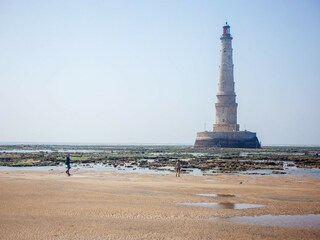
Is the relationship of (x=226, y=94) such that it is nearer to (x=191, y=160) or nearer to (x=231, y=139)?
(x=231, y=139)

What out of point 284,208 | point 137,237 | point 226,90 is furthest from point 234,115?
point 137,237

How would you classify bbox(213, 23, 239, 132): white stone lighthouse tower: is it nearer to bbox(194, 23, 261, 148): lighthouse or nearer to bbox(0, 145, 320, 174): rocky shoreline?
bbox(194, 23, 261, 148): lighthouse

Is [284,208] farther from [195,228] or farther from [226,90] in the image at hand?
[226,90]

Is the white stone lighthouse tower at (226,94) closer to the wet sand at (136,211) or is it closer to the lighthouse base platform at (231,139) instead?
the lighthouse base platform at (231,139)

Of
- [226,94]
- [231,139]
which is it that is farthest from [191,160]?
[226,94]

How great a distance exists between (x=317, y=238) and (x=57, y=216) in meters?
7.55

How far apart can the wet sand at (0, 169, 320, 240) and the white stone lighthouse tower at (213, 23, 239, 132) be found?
195 feet

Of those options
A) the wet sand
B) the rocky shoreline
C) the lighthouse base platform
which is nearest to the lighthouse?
the lighthouse base platform

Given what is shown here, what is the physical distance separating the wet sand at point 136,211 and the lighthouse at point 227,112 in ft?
195

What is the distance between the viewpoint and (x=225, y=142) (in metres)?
78.4

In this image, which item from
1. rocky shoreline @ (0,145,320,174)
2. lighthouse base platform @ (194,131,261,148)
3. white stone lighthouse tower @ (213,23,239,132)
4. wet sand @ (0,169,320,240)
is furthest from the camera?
white stone lighthouse tower @ (213,23,239,132)

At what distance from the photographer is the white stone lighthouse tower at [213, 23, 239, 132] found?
255 ft

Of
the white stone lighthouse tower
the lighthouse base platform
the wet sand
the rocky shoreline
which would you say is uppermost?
the white stone lighthouse tower

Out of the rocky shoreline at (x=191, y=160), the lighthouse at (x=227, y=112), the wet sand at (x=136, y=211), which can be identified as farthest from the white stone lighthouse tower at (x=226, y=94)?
the wet sand at (x=136, y=211)
